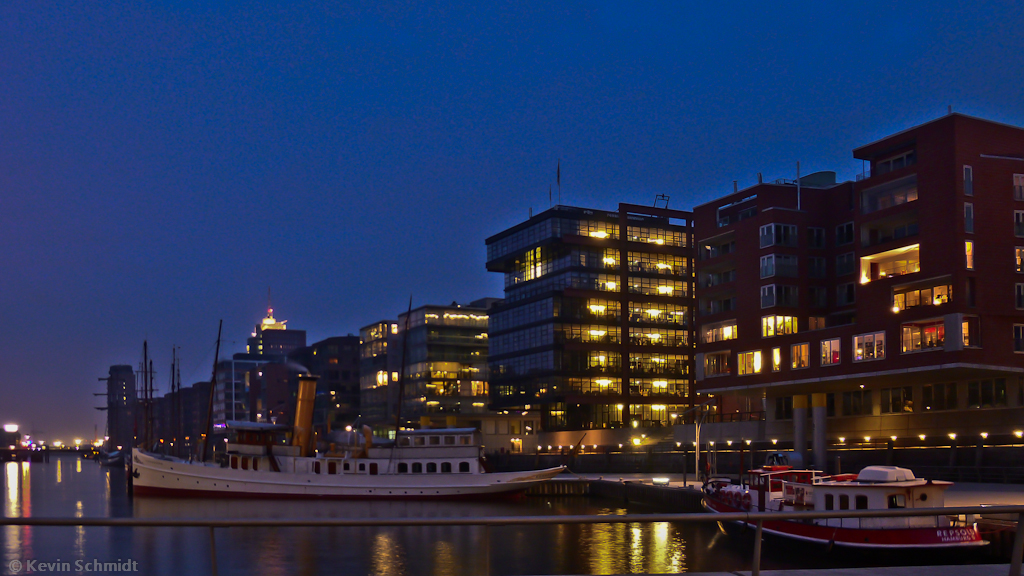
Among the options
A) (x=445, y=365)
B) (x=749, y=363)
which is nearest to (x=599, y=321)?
(x=445, y=365)

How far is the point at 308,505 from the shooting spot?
7075 centimetres

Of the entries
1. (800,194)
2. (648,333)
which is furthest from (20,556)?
(648,333)

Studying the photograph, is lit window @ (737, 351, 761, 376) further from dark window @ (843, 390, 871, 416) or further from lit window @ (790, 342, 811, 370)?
dark window @ (843, 390, 871, 416)

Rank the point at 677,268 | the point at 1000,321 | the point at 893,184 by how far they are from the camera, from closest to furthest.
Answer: the point at 1000,321 < the point at 893,184 < the point at 677,268

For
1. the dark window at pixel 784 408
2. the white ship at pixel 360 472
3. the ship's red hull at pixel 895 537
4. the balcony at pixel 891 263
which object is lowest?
the white ship at pixel 360 472

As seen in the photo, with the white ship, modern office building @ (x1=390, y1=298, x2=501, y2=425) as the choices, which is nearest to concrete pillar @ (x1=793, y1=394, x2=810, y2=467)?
the white ship

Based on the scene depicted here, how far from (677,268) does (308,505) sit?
76.8m

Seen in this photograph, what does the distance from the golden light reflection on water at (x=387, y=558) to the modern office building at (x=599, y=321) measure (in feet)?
277

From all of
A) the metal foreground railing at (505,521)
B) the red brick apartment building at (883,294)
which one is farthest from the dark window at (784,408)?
the metal foreground railing at (505,521)

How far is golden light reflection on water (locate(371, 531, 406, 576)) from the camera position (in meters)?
33.2

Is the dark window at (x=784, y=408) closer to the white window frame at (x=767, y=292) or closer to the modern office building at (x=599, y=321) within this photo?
the white window frame at (x=767, y=292)

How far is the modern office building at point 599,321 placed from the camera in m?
124

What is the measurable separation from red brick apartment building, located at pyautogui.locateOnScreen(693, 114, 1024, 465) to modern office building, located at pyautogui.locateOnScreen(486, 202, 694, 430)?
30.7 meters

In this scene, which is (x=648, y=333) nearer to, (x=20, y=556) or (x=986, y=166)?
(x=986, y=166)
